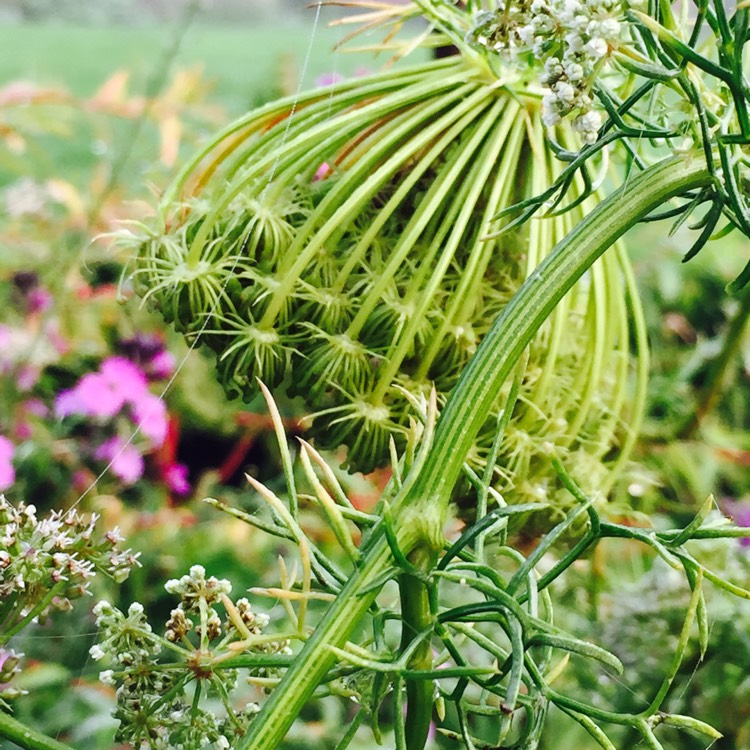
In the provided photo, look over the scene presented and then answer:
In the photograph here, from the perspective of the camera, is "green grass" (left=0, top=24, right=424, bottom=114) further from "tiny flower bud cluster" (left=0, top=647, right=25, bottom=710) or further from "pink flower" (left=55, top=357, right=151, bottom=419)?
"tiny flower bud cluster" (left=0, top=647, right=25, bottom=710)

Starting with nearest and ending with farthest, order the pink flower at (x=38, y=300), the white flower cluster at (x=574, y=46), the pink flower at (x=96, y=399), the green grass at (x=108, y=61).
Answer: the white flower cluster at (x=574, y=46)
the pink flower at (x=96, y=399)
the pink flower at (x=38, y=300)
the green grass at (x=108, y=61)

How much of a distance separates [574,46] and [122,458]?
32.6 inches

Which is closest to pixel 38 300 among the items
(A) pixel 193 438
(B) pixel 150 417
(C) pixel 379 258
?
(A) pixel 193 438

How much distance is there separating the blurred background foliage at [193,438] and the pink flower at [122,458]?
0.05 feet

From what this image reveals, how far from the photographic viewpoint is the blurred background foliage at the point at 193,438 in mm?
852

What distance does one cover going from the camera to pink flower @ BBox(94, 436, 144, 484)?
1.03 metres

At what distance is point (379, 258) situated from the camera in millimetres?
419

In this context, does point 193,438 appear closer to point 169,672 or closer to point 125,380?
point 125,380

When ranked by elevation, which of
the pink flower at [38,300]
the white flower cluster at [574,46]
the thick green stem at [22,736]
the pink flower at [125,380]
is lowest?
the pink flower at [38,300]

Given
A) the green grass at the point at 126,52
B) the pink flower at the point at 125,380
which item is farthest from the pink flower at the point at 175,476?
the green grass at the point at 126,52

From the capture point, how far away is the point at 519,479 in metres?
0.44

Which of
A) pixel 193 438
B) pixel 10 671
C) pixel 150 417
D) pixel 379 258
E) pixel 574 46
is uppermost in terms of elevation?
pixel 574 46

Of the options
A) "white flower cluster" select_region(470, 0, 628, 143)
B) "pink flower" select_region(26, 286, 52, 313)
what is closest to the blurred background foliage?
"pink flower" select_region(26, 286, 52, 313)

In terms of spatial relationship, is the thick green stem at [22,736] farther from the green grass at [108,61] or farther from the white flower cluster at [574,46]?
the green grass at [108,61]
